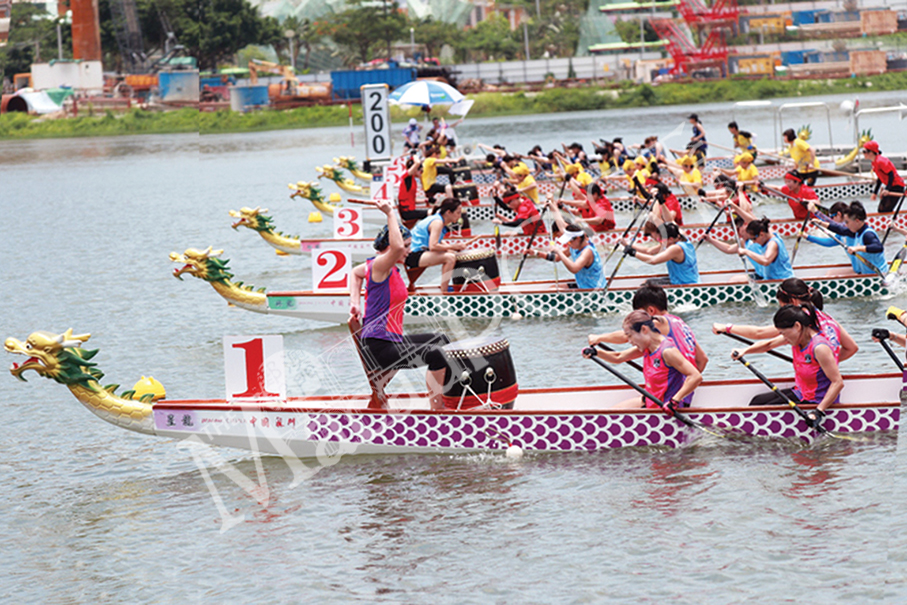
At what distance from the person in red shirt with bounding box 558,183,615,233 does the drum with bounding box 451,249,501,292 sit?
5.76 metres

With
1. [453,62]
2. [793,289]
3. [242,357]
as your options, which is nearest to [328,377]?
[242,357]

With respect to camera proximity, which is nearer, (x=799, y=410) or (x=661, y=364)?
(x=799, y=410)

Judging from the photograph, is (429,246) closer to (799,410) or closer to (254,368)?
(254,368)

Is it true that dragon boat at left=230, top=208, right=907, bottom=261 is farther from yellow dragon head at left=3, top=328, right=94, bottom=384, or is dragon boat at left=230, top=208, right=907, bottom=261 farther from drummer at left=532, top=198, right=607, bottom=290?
yellow dragon head at left=3, top=328, right=94, bottom=384

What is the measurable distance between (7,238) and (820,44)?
92.2 meters

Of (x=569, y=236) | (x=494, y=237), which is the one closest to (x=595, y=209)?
(x=494, y=237)

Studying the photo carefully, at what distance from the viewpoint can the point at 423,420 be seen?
10.1 m

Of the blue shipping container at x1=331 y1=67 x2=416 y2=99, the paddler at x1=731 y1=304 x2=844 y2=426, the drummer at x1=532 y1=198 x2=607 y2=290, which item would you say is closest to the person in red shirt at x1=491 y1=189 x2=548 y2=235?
the drummer at x1=532 y1=198 x2=607 y2=290

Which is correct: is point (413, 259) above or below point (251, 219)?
below

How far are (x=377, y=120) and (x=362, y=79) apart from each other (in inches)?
2674

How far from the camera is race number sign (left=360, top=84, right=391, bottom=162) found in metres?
24.2

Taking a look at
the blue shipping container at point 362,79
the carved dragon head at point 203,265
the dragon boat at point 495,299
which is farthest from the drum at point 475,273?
the blue shipping container at point 362,79

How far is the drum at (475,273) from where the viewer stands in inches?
637

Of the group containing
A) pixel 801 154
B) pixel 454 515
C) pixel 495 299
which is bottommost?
pixel 454 515
